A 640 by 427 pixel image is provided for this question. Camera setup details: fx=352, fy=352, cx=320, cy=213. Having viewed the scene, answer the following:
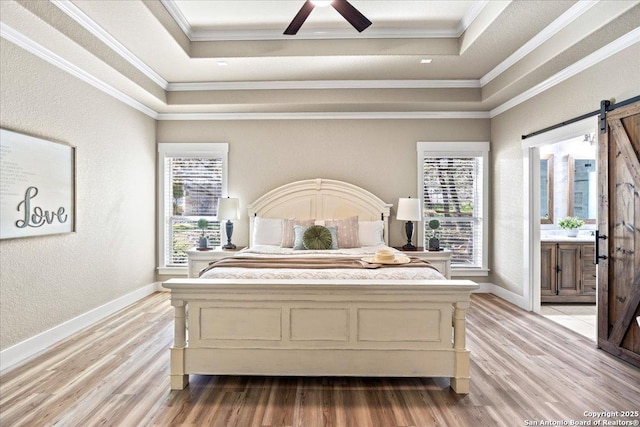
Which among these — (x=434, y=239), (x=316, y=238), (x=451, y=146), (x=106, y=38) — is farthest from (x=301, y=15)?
(x=434, y=239)

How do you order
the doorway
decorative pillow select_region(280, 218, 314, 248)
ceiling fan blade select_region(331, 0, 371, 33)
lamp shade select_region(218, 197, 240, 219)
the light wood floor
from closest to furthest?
the light wood floor
ceiling fan blade select_region(331, 0, 371, 33)
the doorway
decorative pillow select_region(280, 218, 314, 248)
lamp shade select_region(218, 197, 240, 219)

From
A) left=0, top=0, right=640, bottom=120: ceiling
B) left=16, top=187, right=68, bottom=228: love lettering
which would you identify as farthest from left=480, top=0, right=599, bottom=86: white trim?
left=16, top=187, right=68, bottom=228: love lettering

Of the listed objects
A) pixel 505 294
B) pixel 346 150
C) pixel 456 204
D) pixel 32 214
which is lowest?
pixel 505 294

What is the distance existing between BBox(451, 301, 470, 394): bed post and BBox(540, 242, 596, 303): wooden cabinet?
2992mm

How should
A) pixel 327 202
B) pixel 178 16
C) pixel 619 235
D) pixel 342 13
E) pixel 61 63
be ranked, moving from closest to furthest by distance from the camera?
pixel 342 13
pixel 619 235
pixel 61 63
pixel 178 16
pixel 327 202

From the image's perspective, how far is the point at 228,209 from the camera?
A: 16.3 ft

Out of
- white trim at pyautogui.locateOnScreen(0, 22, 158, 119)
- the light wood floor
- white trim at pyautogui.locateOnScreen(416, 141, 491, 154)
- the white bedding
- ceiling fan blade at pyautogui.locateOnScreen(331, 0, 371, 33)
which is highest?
ceiling fan blade at pyautogui.locateOnScreen(331, 0, 371, 33)

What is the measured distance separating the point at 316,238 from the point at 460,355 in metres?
2.25

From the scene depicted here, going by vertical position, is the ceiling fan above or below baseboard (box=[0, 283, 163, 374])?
above

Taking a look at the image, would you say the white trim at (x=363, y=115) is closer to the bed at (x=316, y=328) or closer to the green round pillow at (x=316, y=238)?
the green round pillow at (x=316, y=238)

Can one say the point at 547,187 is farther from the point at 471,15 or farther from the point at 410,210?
the point at 471,15

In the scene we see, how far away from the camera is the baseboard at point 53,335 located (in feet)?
9.50

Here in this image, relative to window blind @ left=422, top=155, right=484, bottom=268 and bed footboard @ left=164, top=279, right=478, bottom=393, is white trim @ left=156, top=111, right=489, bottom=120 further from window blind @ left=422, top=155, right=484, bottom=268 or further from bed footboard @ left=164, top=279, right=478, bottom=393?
bed footboard @ left=164, top=279, right=478, bottom=393

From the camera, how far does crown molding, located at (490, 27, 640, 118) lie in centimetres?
300
